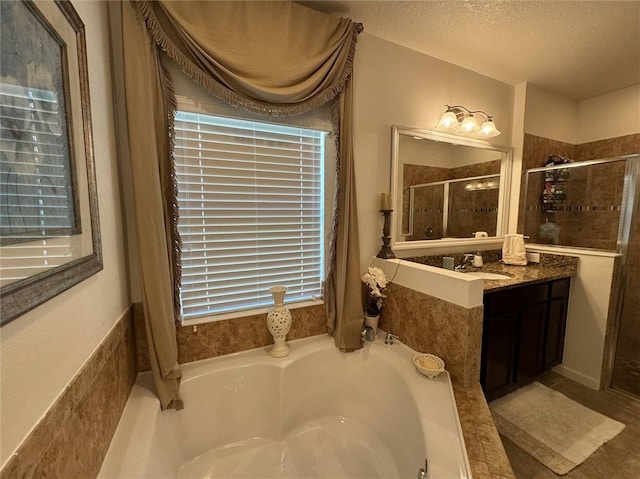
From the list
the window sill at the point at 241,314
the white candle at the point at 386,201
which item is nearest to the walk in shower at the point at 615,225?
the white candle at the point at 386,201

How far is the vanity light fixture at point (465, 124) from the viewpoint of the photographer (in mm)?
2074

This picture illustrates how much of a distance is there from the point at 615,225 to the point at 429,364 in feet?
6.56

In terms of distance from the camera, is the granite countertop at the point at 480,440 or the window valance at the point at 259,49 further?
the window valance at the point at 259,49

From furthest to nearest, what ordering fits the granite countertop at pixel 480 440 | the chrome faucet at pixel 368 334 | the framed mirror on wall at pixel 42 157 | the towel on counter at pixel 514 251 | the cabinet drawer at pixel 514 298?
the towel on counter at pixel 514 251 < the chrome faucet at pixel 368 334 < the cabinet drawer at pixel 514 298 < the granite countertop at pixel 480 440 < the framed mirror on wall at pixel 42 157

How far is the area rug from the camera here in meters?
1.56

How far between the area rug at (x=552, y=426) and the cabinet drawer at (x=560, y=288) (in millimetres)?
748

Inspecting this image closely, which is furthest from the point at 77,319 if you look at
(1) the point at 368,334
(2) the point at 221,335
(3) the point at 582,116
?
(3) the point at 582,116

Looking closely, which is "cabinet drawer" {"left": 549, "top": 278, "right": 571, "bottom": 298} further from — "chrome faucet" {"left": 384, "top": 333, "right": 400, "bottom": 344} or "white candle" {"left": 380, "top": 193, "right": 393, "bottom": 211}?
"white candle" {"left": 380, "top": 193, "right": 393, "bottom": 211}

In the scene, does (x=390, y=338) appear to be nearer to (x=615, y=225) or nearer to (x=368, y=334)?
(x=368, y=334)

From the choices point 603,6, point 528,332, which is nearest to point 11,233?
point 528,332

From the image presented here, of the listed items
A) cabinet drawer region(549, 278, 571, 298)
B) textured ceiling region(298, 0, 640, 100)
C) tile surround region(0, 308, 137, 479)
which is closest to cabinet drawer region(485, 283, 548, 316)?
cabinet drawer region(549, 278, 571, 298)

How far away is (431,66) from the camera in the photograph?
2049 mm

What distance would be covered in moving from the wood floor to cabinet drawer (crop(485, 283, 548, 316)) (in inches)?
31.0

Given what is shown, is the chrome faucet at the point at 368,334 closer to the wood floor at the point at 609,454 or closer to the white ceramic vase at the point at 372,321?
the white ceramic vase at the point at 372,321
